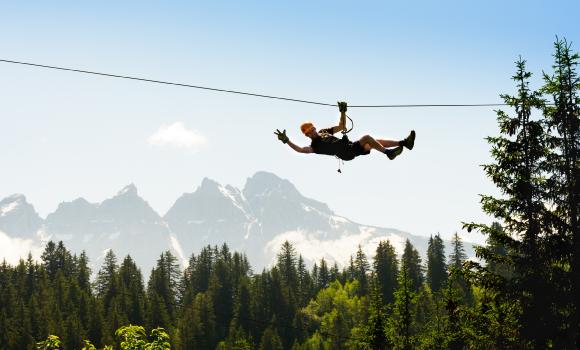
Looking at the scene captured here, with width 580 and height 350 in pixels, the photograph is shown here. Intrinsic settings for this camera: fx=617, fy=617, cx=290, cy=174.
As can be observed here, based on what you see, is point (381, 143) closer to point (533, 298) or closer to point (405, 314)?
point (533, 298)

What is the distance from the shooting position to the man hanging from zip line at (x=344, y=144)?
1406cm

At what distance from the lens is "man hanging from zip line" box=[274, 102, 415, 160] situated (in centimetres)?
1406

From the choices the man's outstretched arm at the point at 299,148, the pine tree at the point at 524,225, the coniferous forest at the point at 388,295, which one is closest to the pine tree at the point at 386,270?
the coniferous forest at the point at 388,295

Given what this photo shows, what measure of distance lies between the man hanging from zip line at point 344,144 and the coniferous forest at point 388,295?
5.45 metres

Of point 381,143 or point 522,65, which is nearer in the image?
point 381,143

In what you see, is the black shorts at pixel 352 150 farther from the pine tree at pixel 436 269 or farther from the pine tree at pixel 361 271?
the pine tree at pixel 361 271

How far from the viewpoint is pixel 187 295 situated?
10538 centimetres

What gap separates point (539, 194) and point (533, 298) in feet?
11.5

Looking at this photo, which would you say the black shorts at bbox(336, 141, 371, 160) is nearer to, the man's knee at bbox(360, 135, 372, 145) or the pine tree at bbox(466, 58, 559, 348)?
the man's knee at bbox(360, 135, 372, 145)

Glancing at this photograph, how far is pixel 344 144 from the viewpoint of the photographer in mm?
14203

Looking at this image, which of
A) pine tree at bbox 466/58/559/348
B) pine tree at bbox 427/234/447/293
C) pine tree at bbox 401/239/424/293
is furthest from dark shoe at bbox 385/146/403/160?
pine tree at bbox 401/239/424/293

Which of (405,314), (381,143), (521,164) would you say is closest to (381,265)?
(405,314)

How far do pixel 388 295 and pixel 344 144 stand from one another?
296 ft

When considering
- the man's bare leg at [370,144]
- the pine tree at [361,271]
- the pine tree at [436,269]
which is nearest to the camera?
the man's bare leg at [370,144]
